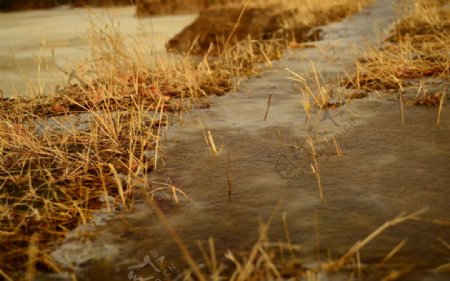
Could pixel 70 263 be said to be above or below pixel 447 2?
below

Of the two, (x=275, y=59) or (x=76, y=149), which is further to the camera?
(x=275, y=59)

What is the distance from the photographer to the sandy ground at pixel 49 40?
338 centimetres

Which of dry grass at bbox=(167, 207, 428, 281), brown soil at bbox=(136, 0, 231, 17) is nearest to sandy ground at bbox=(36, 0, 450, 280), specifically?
dry grass at bbox=(167, 207, 428, 281)

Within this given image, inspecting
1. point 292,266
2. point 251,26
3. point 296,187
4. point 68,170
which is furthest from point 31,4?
point 292,266

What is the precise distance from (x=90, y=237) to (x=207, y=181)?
524 millimetres

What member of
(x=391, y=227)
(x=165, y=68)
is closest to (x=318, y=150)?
(x=391, y=227)

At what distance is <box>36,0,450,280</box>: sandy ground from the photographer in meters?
1.19

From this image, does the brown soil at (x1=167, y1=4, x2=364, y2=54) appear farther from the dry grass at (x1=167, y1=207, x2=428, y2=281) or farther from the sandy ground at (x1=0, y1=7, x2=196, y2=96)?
the dry grass at (x1=167, y1=207, x2=428, y2=281)

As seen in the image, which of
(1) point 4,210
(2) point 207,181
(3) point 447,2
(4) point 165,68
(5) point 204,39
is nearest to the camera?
(1) point 4,210

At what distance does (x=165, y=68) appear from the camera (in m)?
3.31

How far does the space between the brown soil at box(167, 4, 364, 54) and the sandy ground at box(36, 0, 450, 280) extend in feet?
10.4

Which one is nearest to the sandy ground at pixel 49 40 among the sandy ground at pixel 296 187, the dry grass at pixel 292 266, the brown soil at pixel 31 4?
the brown soil at pixel 31 4

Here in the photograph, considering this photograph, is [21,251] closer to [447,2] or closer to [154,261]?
[154,261]

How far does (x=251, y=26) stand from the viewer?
23.1 feet
